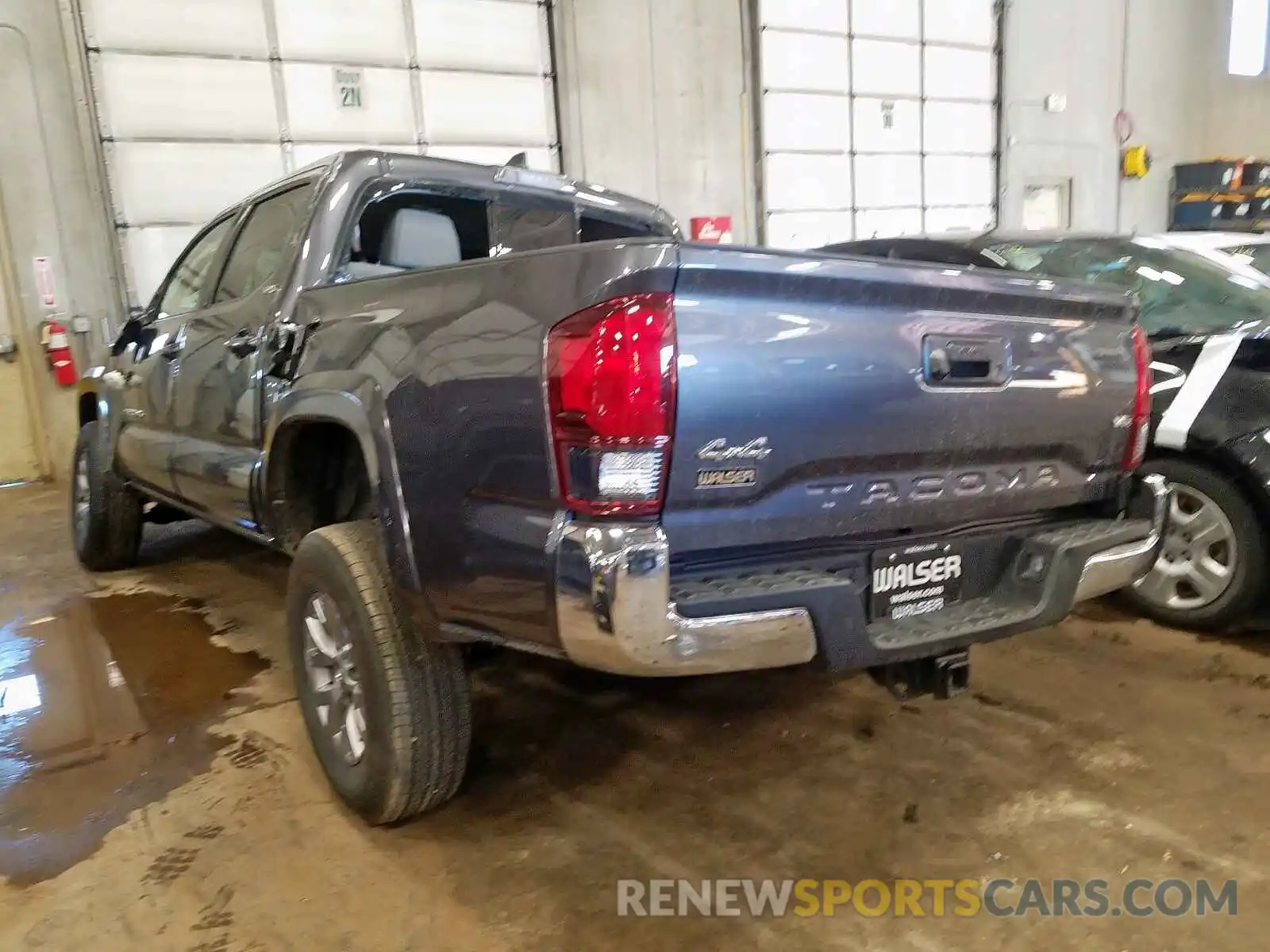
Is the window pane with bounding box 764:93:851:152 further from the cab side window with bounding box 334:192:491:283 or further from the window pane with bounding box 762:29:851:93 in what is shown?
the cab side window with bounding box 334:192:491:283

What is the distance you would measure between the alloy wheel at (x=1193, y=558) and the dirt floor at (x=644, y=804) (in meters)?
0.17

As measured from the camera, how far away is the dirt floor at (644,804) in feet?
6.63

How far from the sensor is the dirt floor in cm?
202

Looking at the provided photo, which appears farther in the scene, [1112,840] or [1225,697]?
[1225,697]

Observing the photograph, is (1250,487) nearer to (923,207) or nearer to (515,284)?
(515,284)

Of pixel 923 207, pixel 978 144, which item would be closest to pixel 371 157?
pixel 923 207

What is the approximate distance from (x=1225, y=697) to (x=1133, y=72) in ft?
44.6

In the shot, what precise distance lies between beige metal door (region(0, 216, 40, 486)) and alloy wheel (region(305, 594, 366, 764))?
21.0ft

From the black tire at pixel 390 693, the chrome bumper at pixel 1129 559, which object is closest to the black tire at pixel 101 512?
the black tire at pixel 390 693

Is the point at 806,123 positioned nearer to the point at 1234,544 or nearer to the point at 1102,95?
the point at 1102,95

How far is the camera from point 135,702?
324cm

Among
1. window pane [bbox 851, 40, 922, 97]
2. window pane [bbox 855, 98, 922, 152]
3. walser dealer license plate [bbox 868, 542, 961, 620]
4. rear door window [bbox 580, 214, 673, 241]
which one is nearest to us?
walser dealer license plate [bbox 868, 542, 961, 620]

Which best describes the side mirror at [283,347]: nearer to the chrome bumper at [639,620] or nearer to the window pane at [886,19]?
the chrome bumper at [639,620]

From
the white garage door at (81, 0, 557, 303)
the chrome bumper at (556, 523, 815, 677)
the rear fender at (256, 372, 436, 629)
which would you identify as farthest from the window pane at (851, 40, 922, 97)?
the chrome bumper at (556, 523, 815, 677)
